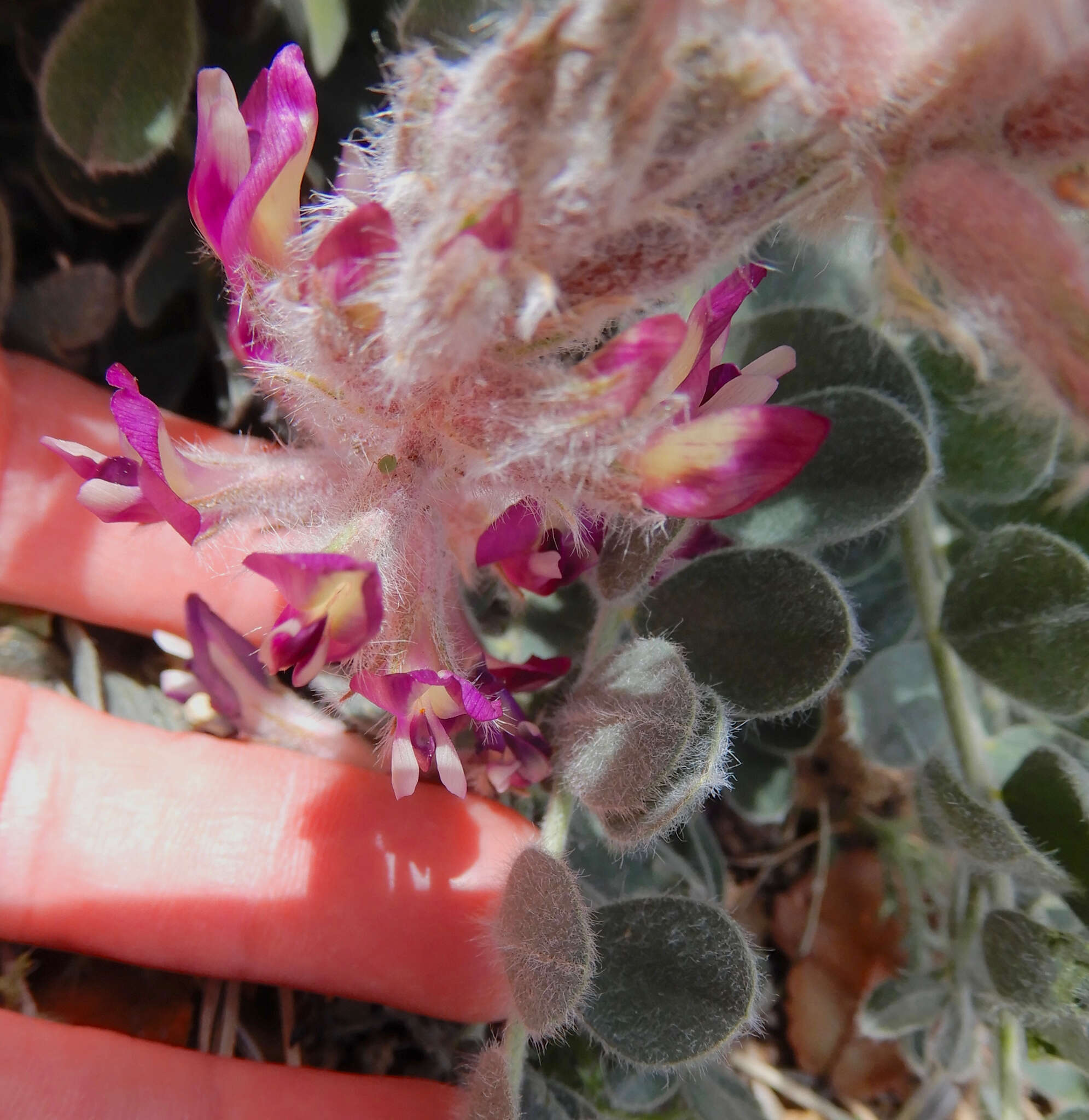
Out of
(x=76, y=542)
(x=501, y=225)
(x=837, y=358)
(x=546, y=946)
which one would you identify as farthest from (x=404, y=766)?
(x=76, y=542)

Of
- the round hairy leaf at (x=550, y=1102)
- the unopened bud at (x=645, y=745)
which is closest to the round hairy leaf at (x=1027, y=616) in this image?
the unopened bud at (x=645, y=745)

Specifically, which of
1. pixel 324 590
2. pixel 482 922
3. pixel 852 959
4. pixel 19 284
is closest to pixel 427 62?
pixel 324 590

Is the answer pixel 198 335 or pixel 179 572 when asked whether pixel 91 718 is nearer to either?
pixel 179 572

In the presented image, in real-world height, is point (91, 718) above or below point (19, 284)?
below

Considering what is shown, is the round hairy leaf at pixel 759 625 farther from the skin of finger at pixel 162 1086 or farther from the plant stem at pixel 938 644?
the skin of finger at pixel 162 1086

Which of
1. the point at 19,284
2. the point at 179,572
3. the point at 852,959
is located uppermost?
the point at 19,284

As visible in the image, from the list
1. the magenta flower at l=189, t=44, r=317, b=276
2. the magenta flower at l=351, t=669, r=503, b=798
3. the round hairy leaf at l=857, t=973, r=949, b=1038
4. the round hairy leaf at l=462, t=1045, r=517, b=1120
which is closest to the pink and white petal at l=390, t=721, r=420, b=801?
the magenta flower at l=351, t=669, r=503, b=798
